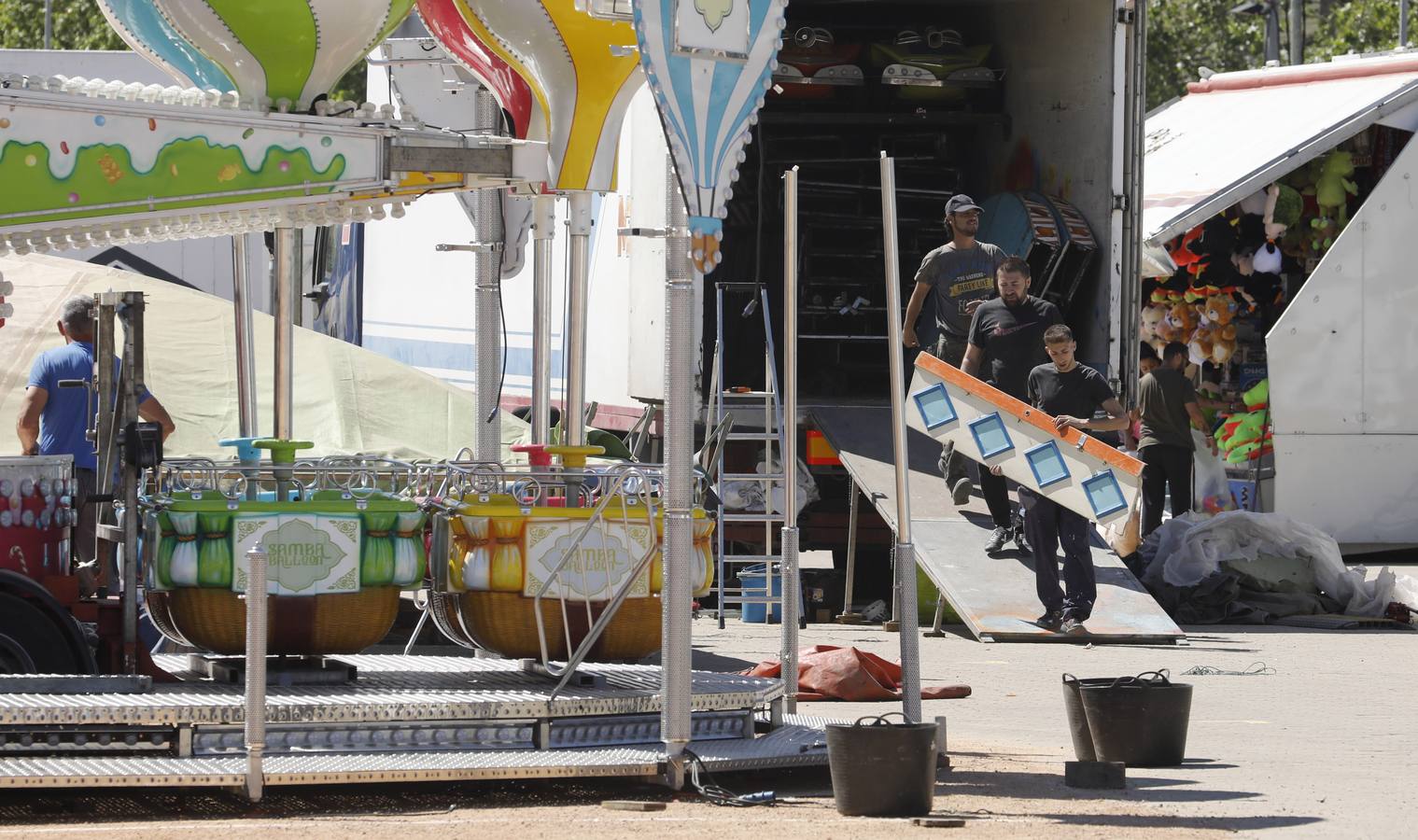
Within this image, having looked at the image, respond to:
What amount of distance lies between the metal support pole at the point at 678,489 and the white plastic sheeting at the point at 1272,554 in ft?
24.0

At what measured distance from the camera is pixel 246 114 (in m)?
7.90

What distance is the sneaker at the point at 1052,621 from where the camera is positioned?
12.5 metres

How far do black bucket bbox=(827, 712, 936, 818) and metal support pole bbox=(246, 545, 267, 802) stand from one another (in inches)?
72.6

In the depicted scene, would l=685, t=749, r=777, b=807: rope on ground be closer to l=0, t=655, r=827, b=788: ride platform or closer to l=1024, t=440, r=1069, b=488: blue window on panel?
l=0, t=655, r=827, b=788: ride platform

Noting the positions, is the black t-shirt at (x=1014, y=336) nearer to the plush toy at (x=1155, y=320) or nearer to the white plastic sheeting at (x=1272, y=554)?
the white plastic sheeting at (x=1272, y=554)

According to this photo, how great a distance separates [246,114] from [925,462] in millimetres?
7565

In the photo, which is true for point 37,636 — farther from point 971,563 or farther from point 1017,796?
point 971,563

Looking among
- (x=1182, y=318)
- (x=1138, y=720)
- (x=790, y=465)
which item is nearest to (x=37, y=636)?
(x=790, y=465)

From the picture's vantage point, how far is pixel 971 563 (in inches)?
523

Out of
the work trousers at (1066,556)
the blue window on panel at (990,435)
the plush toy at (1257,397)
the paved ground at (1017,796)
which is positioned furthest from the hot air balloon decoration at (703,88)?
the plush toy at (1257,397)

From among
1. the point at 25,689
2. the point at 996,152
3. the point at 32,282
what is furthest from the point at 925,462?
the point at 25,689

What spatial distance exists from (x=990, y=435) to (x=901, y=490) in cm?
504

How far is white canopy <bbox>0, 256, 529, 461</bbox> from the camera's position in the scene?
540 inches

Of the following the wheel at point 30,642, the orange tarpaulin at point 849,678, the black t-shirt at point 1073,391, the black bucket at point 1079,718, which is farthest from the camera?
the black t-shirt at point 1073,391
